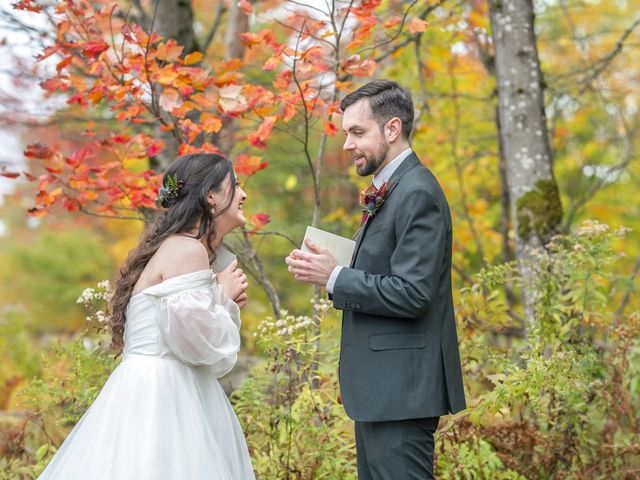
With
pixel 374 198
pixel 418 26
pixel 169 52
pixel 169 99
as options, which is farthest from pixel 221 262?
pixel 418 26

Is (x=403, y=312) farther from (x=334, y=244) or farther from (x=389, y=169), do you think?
(x=389, y=169)

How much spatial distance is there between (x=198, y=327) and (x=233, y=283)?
0.35 m

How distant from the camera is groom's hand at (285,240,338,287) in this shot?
9.76 ft

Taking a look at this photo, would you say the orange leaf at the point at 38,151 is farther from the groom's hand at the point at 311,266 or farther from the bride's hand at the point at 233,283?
the groom's hand at the point at 311,266

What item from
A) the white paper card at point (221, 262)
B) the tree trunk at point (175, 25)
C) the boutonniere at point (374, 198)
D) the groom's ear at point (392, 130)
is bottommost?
the white paper card at point (221, 262)

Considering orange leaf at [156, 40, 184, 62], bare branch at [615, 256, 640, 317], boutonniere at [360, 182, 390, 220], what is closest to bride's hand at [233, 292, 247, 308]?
boutonniere at [360, 182, 390, 220]

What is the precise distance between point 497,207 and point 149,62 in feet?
21.5

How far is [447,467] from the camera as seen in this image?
159 inches

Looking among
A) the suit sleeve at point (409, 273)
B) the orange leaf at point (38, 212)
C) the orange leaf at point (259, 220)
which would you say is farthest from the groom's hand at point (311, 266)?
the orange leaf at point (38, 212)

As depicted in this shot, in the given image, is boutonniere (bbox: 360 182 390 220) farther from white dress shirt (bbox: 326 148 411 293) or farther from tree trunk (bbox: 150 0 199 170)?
tree trunk (bbox: 150 0 199 170)

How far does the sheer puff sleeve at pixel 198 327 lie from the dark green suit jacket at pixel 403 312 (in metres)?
0.53

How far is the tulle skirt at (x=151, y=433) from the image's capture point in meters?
2.99

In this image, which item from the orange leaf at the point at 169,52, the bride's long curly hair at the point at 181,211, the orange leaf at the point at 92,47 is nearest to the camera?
the bride's long curly hair at the point at 181,211

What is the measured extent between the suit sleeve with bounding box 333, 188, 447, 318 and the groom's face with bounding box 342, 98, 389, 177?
0.91ft
